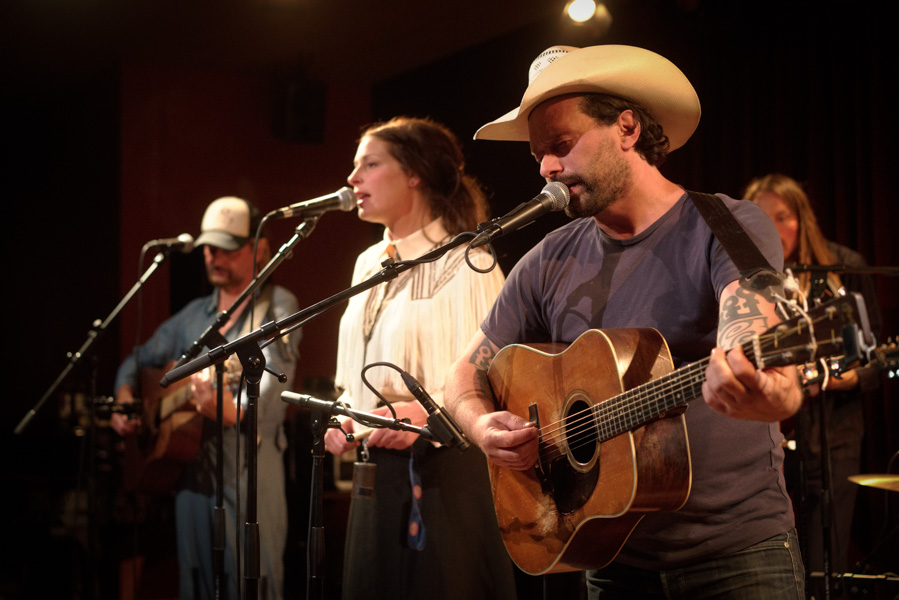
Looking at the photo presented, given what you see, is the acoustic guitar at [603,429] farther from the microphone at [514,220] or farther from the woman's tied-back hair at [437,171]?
the woman's tied-back hair at [437,171]

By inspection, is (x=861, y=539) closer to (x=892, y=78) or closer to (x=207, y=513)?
(x=892, y=78)

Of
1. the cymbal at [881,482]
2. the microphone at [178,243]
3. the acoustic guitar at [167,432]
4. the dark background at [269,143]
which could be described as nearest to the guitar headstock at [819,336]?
the cymbal at [881,482]

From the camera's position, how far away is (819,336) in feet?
4.88

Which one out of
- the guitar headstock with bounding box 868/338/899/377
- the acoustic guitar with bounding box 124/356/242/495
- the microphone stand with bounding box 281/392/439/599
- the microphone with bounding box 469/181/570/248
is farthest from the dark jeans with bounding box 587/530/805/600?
the acoustic guitar with bounding box 124/356/242/495

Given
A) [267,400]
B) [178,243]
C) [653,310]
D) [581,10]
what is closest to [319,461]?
[653,310]

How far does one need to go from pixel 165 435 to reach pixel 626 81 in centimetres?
324

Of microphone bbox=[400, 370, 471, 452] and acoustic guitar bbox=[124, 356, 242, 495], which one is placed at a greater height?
acoustic guitar bbox=[124, 356, 242, 495]

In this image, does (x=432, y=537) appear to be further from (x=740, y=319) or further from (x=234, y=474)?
(x=234, y=474)

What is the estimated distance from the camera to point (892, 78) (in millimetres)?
4387

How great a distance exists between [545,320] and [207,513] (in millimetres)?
2581

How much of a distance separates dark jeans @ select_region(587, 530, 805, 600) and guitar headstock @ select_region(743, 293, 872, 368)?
0.57m

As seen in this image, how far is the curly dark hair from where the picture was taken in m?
2.28

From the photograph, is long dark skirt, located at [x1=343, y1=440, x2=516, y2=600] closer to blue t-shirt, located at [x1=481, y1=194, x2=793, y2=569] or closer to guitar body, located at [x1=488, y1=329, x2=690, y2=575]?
guitar body, located at [x1=488, y1=329, x2=690, y2=575]

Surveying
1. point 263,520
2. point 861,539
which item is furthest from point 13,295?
point 861,539
